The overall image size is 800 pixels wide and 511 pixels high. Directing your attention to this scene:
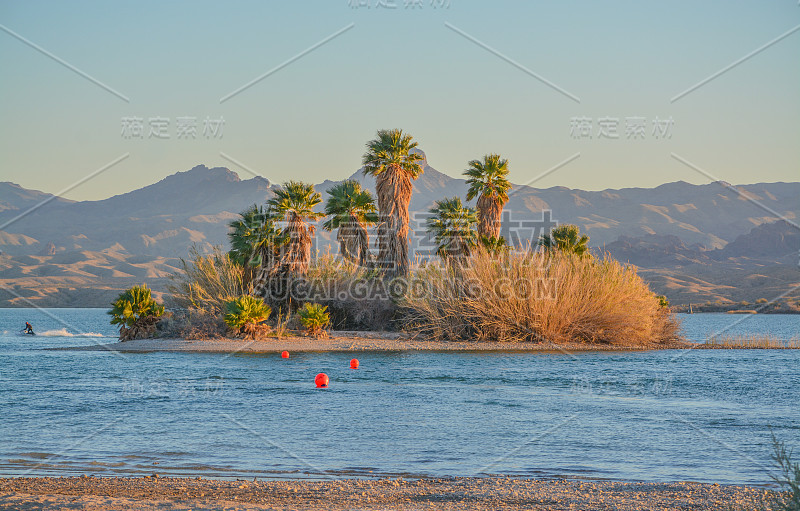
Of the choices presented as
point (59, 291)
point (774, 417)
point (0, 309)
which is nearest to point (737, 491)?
Answer: point (774, 417)

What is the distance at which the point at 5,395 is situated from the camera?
20.1 meters

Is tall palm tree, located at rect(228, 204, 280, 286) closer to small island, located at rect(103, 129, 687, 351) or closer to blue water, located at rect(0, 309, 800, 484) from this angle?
small island, located at rect(103, 129, 687, 351)

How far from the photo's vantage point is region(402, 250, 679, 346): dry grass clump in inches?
1423

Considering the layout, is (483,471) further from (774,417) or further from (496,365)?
(496,365)

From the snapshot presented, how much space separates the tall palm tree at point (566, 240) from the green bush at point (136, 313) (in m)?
23.0

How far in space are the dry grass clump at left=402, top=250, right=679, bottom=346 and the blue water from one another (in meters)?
6.66

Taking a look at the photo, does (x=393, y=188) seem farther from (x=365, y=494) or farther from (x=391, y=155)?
(x=365, y=494)

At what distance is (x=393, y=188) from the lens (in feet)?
138

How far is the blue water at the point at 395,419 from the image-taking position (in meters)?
11.9

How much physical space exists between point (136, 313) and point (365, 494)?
99.1 feet

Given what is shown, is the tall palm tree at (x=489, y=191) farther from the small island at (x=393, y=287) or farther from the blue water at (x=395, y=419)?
the blue water at (x=395, y=419)

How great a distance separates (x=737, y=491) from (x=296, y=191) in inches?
1277

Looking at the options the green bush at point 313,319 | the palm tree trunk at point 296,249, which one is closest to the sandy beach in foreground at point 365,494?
the green bush at point 313,319

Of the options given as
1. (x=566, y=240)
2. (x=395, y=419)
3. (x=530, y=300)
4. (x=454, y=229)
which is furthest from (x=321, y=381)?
(x=566, y=240)
